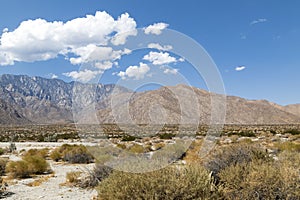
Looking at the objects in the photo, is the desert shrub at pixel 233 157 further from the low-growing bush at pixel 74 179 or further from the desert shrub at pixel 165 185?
the low-growing bush at pixel 74 179

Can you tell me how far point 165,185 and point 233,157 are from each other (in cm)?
466

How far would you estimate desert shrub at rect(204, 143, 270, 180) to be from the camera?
10477mm

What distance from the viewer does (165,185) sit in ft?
22.0

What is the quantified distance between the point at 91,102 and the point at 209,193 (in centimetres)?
623

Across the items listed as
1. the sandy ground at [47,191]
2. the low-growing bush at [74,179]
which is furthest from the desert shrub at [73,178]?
the sandy ground at [47,191]

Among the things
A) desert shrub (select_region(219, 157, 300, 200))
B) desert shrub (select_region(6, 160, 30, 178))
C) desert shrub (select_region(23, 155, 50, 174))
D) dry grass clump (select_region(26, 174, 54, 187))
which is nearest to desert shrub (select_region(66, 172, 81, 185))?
dry grass clump (select_region(26, 174, 54, 187))

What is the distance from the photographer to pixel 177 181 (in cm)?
677

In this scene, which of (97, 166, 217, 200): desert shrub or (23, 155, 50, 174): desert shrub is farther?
(23, 155, 50, 174): desert shrub

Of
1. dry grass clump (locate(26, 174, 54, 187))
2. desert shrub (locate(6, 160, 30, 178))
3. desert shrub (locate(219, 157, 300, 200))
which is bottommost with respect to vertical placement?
dry grass clump (locate(26, 174, 54, 187))

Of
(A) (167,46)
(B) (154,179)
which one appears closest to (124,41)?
(A) (167,46)

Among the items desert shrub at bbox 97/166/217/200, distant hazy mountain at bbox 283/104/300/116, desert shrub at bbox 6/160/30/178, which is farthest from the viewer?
distant hazy mountain at bbox 283/104/300/116

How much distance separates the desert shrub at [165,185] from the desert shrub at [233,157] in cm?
340

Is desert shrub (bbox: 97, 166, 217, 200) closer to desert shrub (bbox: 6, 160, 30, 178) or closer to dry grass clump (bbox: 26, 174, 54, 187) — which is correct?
dry grass clump (bbox: 26, 174, 54, 187)

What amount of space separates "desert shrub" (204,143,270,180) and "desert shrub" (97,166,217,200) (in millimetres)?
3405
